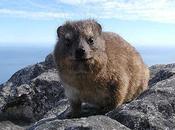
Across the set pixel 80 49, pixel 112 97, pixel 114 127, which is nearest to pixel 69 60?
pixel 80 49

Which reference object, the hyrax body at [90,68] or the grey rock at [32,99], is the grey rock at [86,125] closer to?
the hyrax body at [90,68]

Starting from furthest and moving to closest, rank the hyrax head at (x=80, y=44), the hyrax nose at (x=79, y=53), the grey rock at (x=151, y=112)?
the hyrax head at (x=80, y=44) < the hyrax nose at (x=79, y=53) < the grey rock at (x=151, y=112)

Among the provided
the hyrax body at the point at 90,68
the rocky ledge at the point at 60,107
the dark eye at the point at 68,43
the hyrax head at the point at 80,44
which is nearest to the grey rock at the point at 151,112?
the rocky ledge at the point at 60,107

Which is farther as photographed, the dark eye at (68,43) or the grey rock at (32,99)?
the grey rock at (32,99)

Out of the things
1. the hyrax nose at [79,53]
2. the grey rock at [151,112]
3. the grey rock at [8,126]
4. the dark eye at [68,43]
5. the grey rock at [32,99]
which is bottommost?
the grey rock at [8,126]

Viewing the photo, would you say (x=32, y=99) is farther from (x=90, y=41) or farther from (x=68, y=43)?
(x=90, y=41)

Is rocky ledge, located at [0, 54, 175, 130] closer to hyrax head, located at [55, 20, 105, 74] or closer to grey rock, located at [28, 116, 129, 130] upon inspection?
grey rock, located at [28, 116, 129, 130]

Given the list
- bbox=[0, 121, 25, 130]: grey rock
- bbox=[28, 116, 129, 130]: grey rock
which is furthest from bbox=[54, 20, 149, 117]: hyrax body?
bbox=[0, 121, 25, 130]: grey rock
